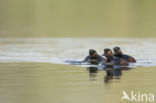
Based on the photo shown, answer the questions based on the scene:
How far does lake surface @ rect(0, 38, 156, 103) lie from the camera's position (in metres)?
13.0

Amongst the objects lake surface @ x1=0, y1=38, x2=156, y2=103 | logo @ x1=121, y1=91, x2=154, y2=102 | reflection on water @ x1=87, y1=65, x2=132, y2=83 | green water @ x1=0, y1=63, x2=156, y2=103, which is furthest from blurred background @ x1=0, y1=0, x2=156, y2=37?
logo @ x1=121, y1=91, x2=154, y2=102

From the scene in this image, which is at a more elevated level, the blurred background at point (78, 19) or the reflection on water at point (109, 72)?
the blurred background at point (78, 19)

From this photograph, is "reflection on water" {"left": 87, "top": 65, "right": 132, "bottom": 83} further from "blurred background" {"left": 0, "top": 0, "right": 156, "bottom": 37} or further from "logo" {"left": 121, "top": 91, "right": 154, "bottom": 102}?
"blurred background" {"left": 0, "top": 0, "right": 156, "bottom": 37}

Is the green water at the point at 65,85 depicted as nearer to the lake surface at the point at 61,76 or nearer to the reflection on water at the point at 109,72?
the lake surface at the point at 61,76

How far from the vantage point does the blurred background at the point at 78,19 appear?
32375 mm

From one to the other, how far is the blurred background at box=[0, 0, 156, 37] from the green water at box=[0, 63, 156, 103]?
43.4 feet

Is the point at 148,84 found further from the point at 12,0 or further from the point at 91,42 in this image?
the point at 12,0

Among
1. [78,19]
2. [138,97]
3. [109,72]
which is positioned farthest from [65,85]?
[78,19]

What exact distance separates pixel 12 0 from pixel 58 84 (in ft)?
183

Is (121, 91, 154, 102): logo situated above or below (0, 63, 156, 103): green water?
below

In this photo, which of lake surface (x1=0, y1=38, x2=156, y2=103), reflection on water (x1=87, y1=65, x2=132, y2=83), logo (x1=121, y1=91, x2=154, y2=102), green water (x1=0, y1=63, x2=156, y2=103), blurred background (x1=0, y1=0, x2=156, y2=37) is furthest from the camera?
blurred background (x1=0, y1=0, x2=156, y2=37)

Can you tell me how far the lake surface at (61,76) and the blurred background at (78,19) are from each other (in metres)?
6.29

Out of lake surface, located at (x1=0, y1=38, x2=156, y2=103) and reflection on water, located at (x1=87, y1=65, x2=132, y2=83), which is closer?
lake surface, located at (x1=0, y1=38, x2=156, y2=103)

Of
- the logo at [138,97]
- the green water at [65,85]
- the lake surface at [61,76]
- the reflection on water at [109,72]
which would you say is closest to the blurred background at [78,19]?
the lake surface at [61,76]
